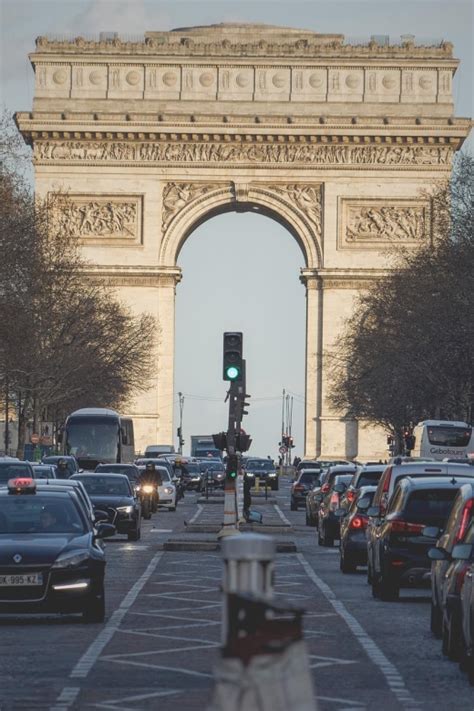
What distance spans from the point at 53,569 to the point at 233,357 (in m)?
15.7

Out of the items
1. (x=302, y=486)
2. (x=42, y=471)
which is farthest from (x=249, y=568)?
(x=302, y=486)

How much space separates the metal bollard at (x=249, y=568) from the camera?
5398 millimetres

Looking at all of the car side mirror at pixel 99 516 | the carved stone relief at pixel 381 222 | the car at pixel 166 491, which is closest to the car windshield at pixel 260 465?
the carved stone relief at pixel 381 222

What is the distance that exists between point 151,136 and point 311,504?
152 ft

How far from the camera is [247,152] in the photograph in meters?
96.8

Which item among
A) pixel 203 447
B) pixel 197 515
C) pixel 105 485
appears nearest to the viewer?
pixel 105 485

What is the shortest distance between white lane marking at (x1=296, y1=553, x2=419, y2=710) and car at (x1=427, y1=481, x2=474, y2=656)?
538 mm

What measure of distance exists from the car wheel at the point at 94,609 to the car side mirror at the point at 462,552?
208 inches

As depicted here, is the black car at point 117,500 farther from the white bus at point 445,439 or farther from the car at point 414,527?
the white bus at point 445,439

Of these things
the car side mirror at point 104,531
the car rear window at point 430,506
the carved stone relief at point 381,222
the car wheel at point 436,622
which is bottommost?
the car wheel at point 436,622

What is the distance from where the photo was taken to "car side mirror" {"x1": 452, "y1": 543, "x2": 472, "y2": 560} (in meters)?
14.3

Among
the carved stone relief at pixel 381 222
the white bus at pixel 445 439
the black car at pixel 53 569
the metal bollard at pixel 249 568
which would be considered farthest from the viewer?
the carved stone relief at pixel 381 222

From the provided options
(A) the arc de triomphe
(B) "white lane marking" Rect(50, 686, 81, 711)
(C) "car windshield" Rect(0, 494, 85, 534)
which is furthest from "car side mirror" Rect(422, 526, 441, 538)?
(A) the arc de triomphe

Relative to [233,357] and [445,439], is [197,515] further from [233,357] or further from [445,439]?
[233,357]
